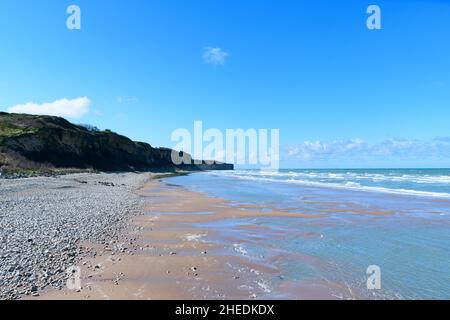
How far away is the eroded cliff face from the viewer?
153 ft

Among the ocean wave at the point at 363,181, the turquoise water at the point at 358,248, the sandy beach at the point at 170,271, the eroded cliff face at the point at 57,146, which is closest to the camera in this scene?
the sandy beach at the point at 170,271

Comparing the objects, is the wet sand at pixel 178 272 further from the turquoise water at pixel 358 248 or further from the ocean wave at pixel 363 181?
the ocean wave at pixel 363 181

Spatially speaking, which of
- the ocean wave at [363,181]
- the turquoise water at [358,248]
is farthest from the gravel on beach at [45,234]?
the ocean wave at [363,181]

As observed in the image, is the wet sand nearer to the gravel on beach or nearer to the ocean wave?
the gravel on beach

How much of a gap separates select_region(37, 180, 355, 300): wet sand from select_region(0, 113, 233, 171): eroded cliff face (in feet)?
120

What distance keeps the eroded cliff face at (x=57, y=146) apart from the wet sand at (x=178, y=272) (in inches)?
1440

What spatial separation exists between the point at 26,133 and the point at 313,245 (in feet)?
166

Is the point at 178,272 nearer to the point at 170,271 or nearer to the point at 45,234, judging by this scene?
the point at 170,271

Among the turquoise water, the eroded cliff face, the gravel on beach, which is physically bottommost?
the turquoise water

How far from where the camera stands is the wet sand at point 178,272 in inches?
265

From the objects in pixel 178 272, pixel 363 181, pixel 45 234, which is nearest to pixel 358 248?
pixel 178 272

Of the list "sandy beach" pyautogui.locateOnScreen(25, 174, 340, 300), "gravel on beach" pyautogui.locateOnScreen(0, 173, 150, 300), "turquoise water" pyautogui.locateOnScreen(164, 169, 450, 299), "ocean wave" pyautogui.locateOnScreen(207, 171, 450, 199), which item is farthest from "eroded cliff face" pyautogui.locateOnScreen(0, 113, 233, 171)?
"turquoise water" pyautogui.locateOnScreen(164, 169, 450, 299)

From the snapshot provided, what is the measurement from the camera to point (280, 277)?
790 cm

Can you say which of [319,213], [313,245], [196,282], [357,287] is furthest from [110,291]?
[319,213]
